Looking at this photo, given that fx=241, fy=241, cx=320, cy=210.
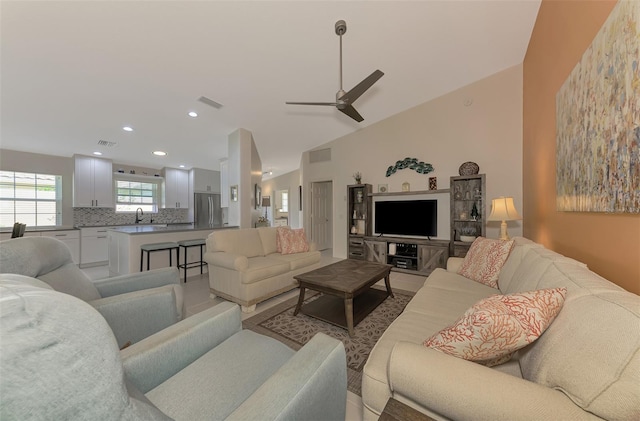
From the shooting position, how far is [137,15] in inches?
81.8

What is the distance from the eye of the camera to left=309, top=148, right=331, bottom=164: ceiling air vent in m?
5.90

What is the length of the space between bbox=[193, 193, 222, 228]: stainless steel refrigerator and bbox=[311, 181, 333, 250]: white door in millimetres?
2606

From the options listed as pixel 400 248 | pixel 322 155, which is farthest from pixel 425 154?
pixel 322 155

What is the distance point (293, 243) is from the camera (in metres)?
3.77

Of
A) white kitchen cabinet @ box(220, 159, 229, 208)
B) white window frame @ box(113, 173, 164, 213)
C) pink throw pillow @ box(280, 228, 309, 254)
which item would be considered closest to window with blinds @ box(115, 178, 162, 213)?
white window frame @ box(113, 173, 164, 213)

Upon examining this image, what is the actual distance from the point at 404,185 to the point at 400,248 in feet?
4.04

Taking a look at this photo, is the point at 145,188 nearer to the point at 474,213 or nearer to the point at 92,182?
the point at 92,182

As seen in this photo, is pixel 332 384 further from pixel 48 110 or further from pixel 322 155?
pixel 322 155

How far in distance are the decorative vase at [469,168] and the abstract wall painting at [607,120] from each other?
7.38 feet

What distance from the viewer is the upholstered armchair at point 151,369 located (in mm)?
397

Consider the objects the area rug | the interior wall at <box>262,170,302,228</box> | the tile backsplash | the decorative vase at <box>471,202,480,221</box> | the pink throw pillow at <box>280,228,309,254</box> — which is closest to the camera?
the area rug

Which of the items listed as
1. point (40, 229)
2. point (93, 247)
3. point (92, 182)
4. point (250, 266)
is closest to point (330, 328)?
point (250, 266)

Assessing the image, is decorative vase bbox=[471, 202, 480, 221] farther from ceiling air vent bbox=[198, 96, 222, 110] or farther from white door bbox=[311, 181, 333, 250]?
ceiling air vent bbox=[198, 96, 222, 110]

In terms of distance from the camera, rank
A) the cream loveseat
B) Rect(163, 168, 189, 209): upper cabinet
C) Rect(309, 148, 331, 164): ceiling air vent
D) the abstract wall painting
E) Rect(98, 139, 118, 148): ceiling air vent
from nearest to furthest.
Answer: the abstract wall painting → the cream loveseat → Rect(98, 139, 118, 148): ceiling air vent → Rect(309, 148, 331, 164): ceiling air vent → Rect(163, 168, 189, 209): upper cabinet
